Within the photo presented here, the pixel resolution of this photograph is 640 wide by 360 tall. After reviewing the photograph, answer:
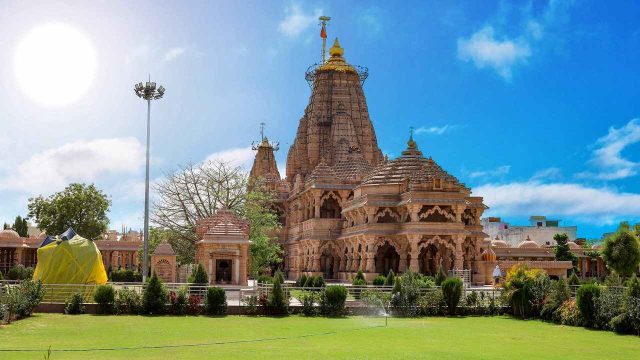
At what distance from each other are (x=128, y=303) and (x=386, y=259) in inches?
1155

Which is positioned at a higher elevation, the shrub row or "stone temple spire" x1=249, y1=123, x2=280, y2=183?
"stone temple spire" x1=249, y1=123, x2=280, y2=183

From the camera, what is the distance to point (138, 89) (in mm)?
39188

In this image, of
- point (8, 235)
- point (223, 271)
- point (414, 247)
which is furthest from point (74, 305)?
point (8, 235)

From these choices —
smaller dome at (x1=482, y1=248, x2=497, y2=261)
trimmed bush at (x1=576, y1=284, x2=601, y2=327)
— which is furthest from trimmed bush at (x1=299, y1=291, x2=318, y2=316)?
smaller dome at (x1=482, y1=248, x2=497, y2=261)

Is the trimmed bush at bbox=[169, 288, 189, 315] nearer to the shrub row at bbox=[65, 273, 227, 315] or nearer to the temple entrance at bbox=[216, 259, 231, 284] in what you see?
the shrub row at bbox=[65, 273, 227, 315]

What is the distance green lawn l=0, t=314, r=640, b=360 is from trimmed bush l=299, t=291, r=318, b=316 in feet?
3.79

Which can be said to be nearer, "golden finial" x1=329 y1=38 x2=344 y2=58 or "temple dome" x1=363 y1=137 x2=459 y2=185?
"temple dome" x1=363 y1=137 x2=459 y2=185

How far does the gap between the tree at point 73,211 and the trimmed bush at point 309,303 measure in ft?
142

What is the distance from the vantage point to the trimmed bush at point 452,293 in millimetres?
29078

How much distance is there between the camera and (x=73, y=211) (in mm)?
66375

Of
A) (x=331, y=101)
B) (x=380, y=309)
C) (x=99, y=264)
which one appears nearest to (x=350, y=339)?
(x=380, y=309)

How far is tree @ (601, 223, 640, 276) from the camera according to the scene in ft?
166

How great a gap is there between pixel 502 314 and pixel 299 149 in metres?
47.8

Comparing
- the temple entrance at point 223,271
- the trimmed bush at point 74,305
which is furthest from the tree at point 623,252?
the trimmed bush at point 74,305
